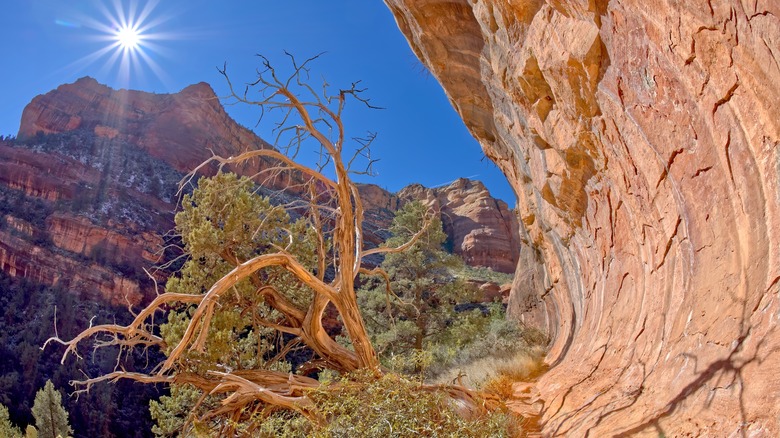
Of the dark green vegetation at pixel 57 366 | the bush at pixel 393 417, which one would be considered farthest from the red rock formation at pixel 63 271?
the bush at pixel 393 417

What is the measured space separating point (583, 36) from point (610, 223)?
2.25 meters

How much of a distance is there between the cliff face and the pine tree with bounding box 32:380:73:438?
18.1 meters

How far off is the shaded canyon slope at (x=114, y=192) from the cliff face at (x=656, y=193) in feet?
58.0

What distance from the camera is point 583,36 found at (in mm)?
5066

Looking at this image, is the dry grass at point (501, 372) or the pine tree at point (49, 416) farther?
the pine tree at point (49, 416)

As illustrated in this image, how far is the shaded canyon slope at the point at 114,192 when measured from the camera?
33.1m

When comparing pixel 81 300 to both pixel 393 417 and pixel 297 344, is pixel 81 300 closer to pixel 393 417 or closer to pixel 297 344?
pixel 297 344

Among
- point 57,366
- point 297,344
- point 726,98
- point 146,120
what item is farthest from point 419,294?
point 146,120

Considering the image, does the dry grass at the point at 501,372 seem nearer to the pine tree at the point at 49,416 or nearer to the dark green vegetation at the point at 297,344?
the dark green vegetation at the point at 297,344

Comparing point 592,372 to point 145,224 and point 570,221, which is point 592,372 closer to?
point 570,221

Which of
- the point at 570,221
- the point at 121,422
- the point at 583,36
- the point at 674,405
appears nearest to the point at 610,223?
the point at 570,221

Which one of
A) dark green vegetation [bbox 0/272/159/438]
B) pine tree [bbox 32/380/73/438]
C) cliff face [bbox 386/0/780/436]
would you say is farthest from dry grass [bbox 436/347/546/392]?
dark green vegetation [bbox 0/272/159/438]

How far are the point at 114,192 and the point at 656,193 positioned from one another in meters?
43.9

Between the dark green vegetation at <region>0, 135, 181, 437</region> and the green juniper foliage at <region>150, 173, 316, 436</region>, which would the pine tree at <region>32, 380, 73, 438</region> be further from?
the green juniper foliage at <region>150, 173, 316, 436</region>
